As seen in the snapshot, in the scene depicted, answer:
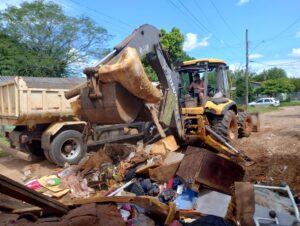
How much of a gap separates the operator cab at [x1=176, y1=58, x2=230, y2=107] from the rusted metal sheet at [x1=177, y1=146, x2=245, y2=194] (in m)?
3.18

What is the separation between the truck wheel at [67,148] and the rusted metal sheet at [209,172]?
4061 millimetres

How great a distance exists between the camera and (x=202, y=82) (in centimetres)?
895

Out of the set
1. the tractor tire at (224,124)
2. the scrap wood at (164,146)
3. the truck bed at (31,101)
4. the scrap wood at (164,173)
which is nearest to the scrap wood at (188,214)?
the scrap wood at (164,173)

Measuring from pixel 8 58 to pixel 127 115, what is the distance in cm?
2450

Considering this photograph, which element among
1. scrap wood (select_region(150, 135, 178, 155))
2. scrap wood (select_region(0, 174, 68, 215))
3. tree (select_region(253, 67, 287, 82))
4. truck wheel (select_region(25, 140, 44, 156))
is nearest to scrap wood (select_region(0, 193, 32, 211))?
scrap wood (select_region(0, 174, 68, 215))

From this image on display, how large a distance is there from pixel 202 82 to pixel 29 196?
6.08m

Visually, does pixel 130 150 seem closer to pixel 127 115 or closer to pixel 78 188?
pixel 78 188

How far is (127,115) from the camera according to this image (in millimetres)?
4715

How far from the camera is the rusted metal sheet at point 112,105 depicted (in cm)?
457

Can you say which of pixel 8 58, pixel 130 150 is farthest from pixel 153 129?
pixel 8 58

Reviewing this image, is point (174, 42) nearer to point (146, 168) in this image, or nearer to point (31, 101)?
point (31, 101)

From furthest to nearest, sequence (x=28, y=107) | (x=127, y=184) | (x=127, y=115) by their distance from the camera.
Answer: (x=28, y=107) → (x=127, y=184) → (x=127, y=115)

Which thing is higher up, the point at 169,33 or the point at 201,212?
the point at 169,33

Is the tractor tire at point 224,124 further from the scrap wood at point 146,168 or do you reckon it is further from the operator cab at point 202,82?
the scrap wood at point 146,168
